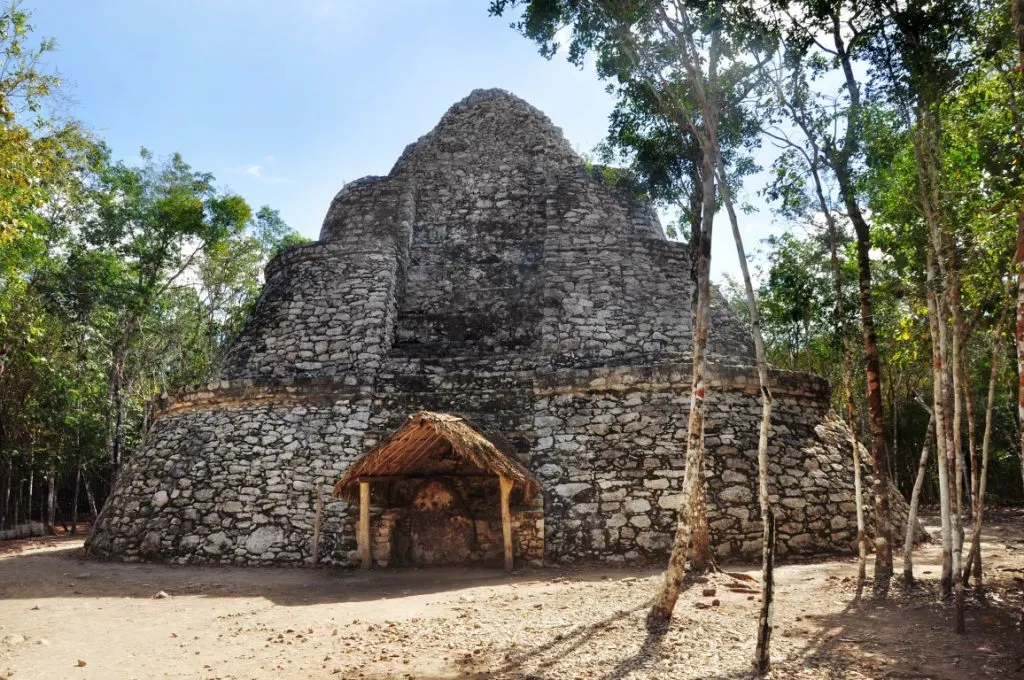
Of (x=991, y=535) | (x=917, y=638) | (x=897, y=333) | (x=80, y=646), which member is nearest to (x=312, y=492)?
(x=80, y=646)

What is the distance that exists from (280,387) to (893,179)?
8538mm

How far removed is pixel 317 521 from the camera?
8.44m

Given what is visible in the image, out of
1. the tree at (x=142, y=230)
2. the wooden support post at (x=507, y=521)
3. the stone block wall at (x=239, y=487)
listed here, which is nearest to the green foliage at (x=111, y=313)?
the tree at (x=142, y=230)

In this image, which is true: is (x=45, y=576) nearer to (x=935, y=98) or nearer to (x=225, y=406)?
(x=225, y=406)

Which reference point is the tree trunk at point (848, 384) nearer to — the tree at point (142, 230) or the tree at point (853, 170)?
the tree at point (853, 170)

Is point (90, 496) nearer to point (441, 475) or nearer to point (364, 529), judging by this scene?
point (364, 529)

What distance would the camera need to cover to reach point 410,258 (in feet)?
42.1

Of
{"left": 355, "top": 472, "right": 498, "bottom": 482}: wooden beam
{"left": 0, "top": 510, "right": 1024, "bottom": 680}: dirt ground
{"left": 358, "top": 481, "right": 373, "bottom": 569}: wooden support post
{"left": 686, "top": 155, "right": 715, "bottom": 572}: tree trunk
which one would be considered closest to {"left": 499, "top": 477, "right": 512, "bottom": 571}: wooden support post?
{"left": 0, "top": 510, "right": 1024, "bottom": 680}: dirt ground

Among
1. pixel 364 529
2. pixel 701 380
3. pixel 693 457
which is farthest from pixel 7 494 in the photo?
pixel 701 380

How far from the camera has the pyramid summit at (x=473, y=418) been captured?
800cm

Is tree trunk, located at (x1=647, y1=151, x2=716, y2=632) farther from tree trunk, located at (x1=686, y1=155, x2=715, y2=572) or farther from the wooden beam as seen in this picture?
the wooden beam

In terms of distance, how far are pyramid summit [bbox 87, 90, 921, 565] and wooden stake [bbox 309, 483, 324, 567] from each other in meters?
0.05

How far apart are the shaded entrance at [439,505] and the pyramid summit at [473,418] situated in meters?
0.03

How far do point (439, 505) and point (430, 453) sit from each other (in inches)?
29.5
